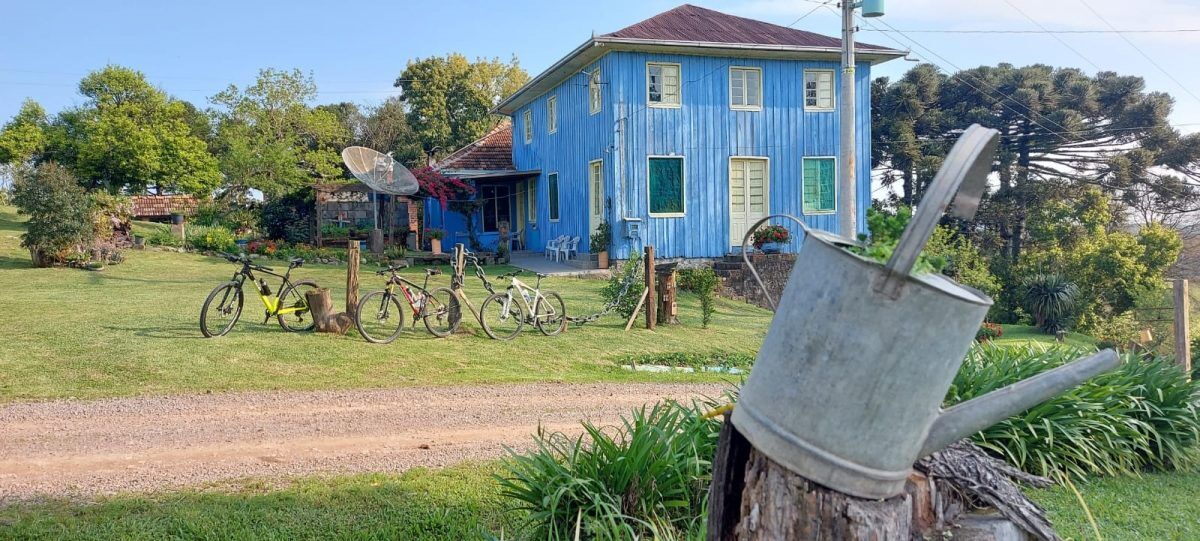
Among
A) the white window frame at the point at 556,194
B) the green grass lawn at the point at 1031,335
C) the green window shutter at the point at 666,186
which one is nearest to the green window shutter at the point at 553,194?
the white window frame at the point at 556,194

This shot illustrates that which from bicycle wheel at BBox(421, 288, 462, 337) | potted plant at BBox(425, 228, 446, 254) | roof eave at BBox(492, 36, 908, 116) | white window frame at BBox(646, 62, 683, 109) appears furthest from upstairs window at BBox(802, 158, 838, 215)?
bicycle wheel at BBox(421, 288, 462, 337)

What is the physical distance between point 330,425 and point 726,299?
12.4m

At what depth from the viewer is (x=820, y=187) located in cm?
2030

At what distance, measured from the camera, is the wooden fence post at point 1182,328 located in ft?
25.1

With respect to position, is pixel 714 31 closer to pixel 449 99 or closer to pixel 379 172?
pixel 379 172

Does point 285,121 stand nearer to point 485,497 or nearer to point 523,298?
point 523,298

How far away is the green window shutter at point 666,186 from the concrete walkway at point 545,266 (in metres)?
1.97

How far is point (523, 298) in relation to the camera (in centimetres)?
1153

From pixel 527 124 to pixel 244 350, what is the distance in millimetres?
17008

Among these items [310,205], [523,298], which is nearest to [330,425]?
[523,298]

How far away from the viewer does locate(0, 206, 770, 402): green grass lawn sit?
8273 millimetres

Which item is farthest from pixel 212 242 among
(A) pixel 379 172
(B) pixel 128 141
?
(B) pixel 128 141

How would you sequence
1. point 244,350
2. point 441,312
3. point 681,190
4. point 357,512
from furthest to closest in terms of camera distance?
1. point 681,190
2. point 441,312
3. point 244,350
4. point 357,512

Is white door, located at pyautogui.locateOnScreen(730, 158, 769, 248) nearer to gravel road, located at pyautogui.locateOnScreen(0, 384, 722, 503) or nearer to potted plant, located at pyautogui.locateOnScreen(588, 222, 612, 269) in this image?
potted plant, located at pyautogui.locateOnScreen(588, 222, 612, 269)
